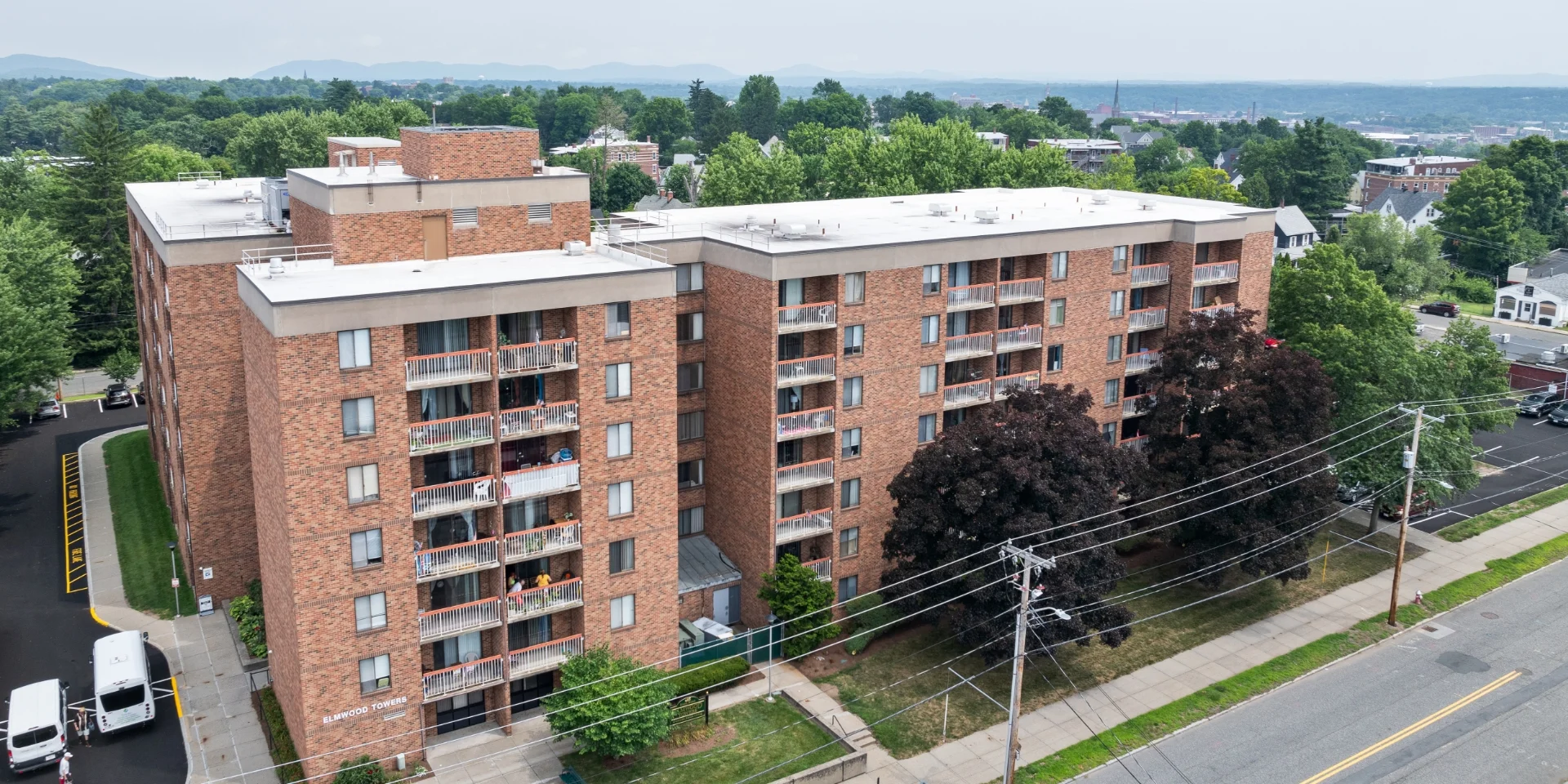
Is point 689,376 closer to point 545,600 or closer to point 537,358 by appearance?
point 537,358

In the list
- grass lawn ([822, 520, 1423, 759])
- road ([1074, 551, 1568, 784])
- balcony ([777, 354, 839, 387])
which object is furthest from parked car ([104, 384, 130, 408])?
road ([1074, 551, 1568, 784])

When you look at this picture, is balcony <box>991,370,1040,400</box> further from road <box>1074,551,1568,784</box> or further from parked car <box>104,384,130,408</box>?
parked car <box>104,384,130,408</box>

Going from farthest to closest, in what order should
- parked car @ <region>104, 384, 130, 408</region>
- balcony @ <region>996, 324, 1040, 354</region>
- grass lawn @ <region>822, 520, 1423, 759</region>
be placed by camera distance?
parked car @ <region>104, 384, 130, 408</region> → balcony @ <region>996, 324, 1040, 354</region> → grass lawn @ <region>822, 520, 1423, 759</region>

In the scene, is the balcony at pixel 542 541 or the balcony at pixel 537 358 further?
the balcony at pixel 542 541

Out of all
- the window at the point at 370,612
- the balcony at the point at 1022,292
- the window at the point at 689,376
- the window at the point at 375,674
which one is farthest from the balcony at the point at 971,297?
the window at the point at 375,674

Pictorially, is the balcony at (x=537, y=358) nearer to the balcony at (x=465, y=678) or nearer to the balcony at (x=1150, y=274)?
the balcony at (x=465, y=678)

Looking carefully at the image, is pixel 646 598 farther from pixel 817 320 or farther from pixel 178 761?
pixel 178 761
